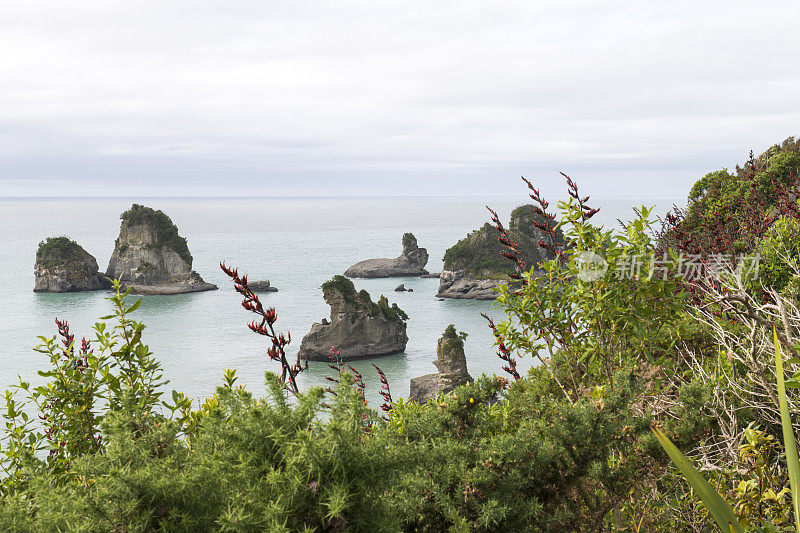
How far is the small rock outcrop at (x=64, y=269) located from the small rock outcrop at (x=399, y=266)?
123 feet

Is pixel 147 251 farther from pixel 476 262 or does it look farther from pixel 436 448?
pixel 436 448

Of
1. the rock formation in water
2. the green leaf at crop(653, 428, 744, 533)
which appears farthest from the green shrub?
the rock formation in water

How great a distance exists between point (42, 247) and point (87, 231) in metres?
122

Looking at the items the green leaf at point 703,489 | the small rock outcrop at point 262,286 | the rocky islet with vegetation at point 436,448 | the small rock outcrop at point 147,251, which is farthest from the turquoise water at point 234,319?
the green leaf at point 703,489

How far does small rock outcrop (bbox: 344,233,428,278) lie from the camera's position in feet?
319

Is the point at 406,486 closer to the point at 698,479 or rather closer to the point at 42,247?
the point at 698,479

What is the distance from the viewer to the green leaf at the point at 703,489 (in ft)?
7.27

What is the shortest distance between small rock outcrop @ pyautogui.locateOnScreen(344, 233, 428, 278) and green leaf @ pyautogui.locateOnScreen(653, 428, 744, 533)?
94445 mm

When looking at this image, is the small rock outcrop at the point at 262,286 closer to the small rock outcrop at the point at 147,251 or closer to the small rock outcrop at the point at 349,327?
the small rock outcrop at the point at 147,251

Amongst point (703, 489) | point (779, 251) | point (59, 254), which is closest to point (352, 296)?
point (779, 251)

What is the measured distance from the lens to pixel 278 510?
1.97 metres

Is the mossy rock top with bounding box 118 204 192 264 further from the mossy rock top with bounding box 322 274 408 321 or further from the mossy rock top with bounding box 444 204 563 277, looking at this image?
the mossy rock top with bounding box 322 274 408 321

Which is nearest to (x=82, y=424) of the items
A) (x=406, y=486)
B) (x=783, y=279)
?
(x=406, y=486)

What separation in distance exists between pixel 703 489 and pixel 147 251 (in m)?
85.7
